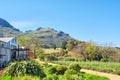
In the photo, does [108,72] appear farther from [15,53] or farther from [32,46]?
[32,46]

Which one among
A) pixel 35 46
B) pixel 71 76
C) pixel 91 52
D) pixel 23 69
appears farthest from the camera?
pixel 35 46

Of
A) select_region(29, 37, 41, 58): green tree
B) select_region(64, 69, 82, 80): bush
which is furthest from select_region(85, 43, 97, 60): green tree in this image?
select_region(64, 69, 82, 80): bush

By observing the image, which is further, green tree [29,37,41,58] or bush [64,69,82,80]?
green tree [29,37,41,58]

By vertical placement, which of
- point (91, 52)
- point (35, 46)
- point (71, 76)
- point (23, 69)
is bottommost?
point (71, 76)

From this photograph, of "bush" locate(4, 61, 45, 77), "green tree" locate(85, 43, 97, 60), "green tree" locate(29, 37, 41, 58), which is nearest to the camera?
"bush" locate(4, 61, 45, 77)

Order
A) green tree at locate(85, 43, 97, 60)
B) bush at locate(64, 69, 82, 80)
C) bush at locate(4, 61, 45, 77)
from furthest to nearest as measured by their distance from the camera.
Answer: green tree at locate(85, 43, 97, 60), bush at locate(64, 69, 82, 80), bush at locate(4, 61, 45, 77)

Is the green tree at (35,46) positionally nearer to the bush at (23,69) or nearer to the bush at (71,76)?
the bush at (71,76)

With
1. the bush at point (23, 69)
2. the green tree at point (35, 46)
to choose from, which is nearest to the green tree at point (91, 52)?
the green tree at point (35, 46)

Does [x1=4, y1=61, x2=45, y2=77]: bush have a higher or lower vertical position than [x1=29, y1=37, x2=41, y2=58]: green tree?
lower

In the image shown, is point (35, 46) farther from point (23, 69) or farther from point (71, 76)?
point (23, 69)

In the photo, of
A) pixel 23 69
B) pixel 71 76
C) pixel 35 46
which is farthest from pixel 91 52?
pixel 23 69

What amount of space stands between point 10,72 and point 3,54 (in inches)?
1502

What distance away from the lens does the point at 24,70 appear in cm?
2669

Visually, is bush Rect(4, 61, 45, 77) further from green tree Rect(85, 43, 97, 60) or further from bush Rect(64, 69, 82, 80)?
green tree Rect(85, 43, 97, 60)
